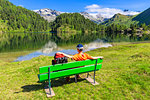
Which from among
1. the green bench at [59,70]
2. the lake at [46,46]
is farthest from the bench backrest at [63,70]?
the lake at [46,46]

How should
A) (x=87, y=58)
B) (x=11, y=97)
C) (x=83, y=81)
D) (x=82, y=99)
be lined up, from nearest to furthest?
(x=82, y=99) → (x=11, y=97) → (x=87, y=58) → (x=83, y=81)

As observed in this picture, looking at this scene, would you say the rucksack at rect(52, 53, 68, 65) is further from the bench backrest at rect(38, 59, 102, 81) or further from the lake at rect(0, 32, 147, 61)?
the lake at rect(0, 32, 147, 61)

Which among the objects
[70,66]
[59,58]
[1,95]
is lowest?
[1,95]

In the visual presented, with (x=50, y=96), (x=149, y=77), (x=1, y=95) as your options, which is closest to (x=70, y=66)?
(x=50, y=96)

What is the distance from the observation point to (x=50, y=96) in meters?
7.62

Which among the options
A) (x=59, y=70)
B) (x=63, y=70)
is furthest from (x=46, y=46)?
(x=63, y=70)

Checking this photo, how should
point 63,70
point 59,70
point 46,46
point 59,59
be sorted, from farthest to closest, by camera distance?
point 46,46 < point 59,70 < point 63,70 < point 59,59

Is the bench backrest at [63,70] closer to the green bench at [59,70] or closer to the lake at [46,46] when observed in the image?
the green bench at [59,70]

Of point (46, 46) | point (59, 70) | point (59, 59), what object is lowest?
point (46, 46)

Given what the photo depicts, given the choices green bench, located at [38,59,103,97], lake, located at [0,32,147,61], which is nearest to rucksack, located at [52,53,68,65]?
green bench, located at [38,59,103,97]

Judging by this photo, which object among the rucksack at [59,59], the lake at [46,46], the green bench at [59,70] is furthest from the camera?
the lake at [46,46]

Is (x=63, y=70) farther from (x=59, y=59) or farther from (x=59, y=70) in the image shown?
(x=59, y=59)

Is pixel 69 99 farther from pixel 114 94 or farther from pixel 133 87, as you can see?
pixel 133 87

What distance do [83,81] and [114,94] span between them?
3040mm
